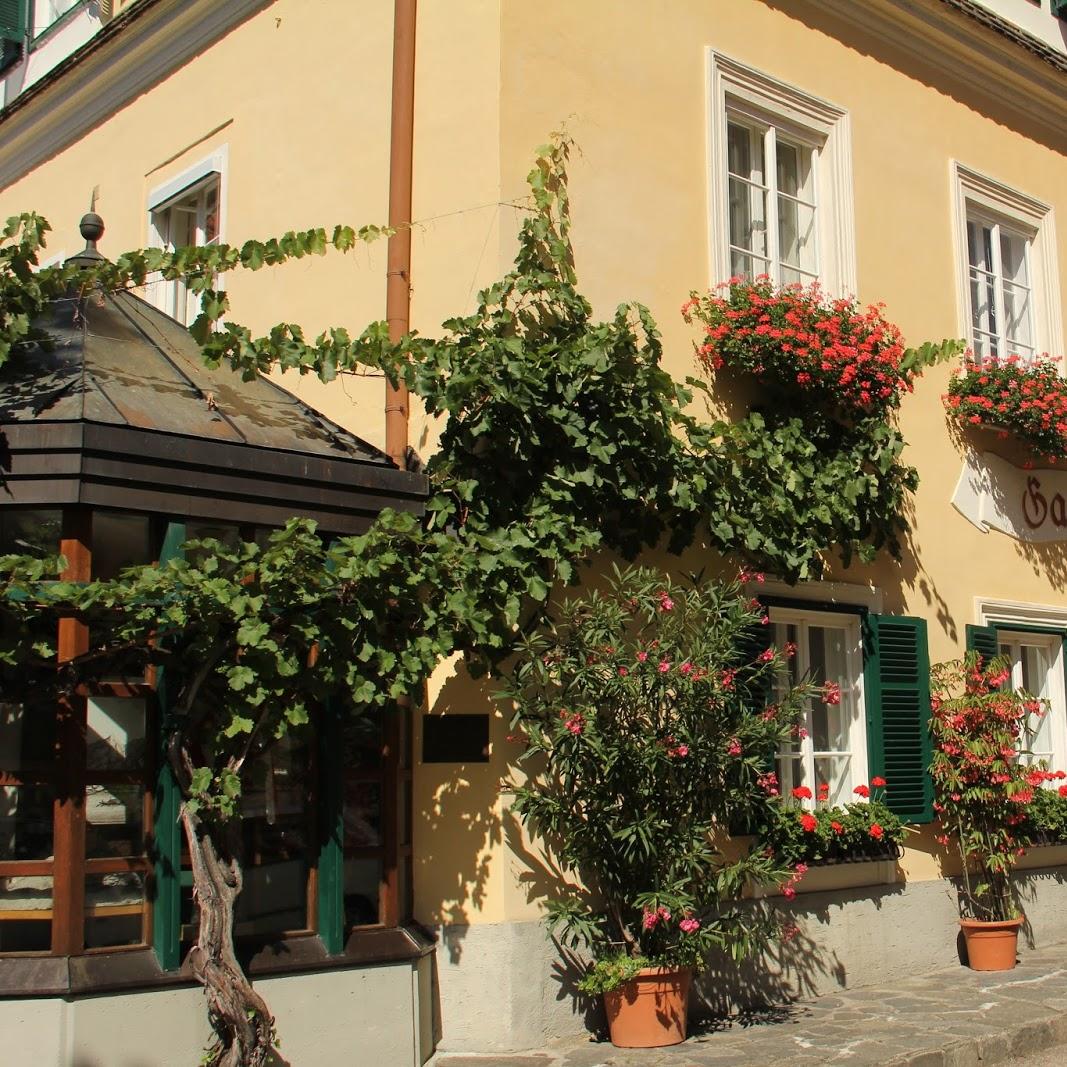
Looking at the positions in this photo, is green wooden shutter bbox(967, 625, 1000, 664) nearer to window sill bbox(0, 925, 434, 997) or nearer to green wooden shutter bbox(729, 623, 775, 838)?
green wooden shutter bbox(729, 623, 775, 838)

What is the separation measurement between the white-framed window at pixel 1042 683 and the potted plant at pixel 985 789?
1115 mm

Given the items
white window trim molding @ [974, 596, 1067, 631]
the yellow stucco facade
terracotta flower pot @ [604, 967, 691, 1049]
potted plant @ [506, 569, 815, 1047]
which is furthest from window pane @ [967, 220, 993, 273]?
terracotta flower pot @ [604, 967, 691, 1049]

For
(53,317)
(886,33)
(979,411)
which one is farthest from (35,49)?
(979,411)

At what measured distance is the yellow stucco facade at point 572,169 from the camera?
309 inches

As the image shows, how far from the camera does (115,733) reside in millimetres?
6391

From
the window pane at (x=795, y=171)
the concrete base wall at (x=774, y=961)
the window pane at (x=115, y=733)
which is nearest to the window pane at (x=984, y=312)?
the window pane at (x=795, y=171)

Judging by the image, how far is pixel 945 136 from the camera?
10578mm

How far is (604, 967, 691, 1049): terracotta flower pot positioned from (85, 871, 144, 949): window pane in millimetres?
2289

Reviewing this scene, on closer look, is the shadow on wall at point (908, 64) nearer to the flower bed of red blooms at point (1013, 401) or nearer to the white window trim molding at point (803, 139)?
the white window trim molding at point (803, 139)

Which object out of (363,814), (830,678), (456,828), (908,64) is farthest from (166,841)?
(908,64)

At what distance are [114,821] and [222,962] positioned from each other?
2.56 ft

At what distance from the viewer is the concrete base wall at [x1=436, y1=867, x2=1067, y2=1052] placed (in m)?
7.17

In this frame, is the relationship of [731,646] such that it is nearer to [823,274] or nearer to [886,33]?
[823,274]

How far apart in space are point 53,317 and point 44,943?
3.08 m
